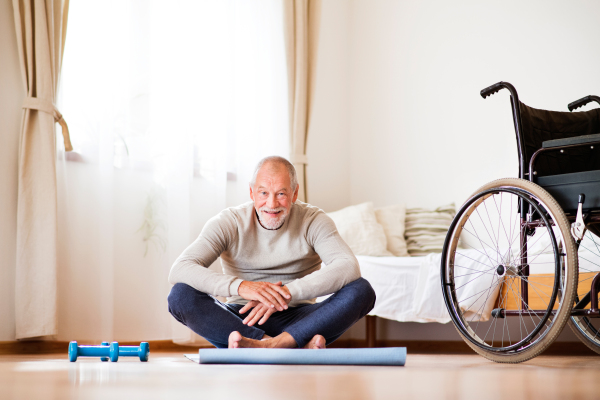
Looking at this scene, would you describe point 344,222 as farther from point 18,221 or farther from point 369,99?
point 18,221

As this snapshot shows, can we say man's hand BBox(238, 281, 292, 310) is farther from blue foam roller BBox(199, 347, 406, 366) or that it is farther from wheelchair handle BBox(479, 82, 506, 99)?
wheelchair handle BBox(479, 82, 506, 99)

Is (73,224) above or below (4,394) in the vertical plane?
above

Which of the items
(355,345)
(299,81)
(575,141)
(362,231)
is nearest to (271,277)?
(575,141)

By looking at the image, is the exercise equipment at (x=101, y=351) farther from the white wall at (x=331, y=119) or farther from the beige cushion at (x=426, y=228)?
the white wall at (x=331, y=119)

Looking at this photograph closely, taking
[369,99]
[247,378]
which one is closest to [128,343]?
[247,378]

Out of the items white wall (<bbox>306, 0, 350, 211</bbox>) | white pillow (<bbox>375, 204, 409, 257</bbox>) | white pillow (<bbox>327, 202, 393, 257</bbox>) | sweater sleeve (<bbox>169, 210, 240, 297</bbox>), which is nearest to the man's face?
sweater sleeve (<bbox>169, 210, 240, 297</bbox>)

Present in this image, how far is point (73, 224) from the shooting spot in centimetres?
274

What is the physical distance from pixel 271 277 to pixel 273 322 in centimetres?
19

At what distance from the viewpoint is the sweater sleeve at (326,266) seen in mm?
2014

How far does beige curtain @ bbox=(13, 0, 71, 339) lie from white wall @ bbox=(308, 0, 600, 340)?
1.92m

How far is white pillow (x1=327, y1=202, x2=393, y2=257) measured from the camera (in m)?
3.47

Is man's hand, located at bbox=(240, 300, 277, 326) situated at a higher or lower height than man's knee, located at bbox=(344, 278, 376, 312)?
lower

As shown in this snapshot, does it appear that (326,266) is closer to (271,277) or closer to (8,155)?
(271,277)

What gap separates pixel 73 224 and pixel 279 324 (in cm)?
120
